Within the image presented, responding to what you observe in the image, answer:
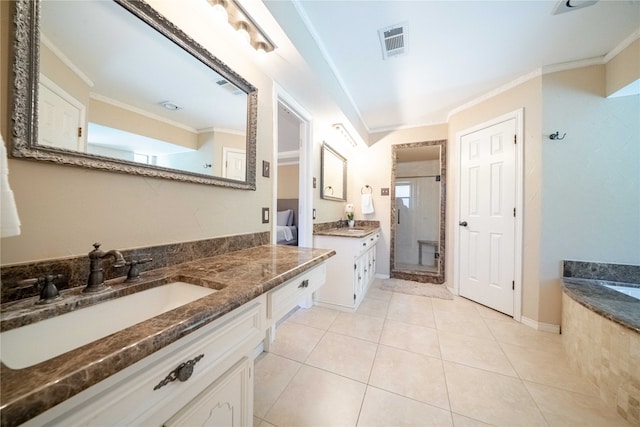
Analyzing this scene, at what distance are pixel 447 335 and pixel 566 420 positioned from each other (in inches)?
30.3

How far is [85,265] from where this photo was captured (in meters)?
0.73

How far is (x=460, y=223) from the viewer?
2.71 m

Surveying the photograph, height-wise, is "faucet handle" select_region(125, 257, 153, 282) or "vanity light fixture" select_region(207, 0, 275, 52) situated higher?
"vanity light fixture" select_region(207, 0, 275, 52)

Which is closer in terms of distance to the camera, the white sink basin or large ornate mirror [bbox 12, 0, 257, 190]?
the white sink basin

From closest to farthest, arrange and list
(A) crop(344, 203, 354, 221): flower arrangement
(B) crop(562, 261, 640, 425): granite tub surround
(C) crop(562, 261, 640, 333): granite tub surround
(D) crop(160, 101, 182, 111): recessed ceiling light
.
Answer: (D) crop(160, 101, 182, 111): recessed ceiling light → (B) crop(562, 261, 640, 425): granite tub surround → (C) crop(562, 261, 640, 333): granite tub surround → (A) crop(344, 203, 354, 221): flower arrangement

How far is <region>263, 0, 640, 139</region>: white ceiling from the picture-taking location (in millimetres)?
1396

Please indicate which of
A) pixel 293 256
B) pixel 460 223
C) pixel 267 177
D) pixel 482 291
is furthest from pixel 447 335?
pixel 267 177

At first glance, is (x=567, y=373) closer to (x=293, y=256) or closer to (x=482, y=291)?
(x=482, y=291)

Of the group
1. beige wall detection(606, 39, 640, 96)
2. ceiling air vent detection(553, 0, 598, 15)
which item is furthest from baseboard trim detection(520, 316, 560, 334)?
ceiling air vent detection(553, 0, 598, 15)

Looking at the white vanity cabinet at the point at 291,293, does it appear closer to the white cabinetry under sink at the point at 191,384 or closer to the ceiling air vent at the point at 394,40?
the white cabinetry under sink at the point at 191,384

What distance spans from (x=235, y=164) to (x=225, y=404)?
3.75 feet

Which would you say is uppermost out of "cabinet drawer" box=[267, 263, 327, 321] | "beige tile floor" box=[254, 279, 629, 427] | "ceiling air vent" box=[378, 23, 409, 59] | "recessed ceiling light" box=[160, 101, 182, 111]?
"ceiling air vent" box=[378, 23, 409, 59]

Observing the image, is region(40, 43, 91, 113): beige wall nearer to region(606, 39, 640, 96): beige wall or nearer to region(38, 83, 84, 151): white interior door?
region(38, 83, 84, 151): white interior door

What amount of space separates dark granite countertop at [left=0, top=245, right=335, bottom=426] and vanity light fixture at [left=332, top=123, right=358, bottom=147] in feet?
Result: 6.78
